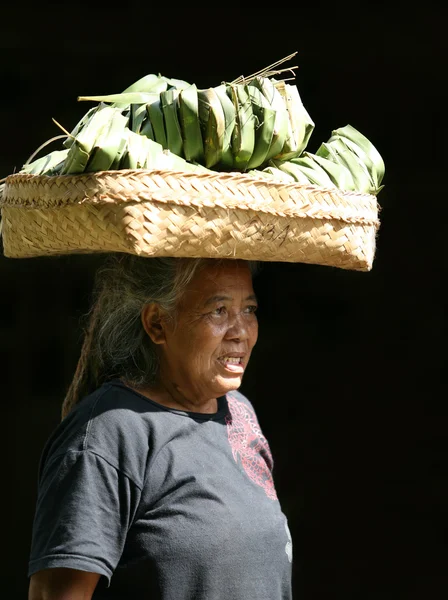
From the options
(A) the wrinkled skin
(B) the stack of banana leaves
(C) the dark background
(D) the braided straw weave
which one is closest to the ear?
(A) the wrinkled skin

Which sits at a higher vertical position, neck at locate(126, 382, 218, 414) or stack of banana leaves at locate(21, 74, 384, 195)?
stack of banana leaves at locate(21, 74, 384, 195)

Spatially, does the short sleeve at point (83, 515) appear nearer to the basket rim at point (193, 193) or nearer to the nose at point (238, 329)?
the nose at point (238, 329)

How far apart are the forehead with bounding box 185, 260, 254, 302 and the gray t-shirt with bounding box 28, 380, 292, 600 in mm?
300

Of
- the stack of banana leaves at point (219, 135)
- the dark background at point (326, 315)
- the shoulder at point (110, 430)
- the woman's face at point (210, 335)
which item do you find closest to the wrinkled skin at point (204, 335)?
the woman's face at point (210, 335)

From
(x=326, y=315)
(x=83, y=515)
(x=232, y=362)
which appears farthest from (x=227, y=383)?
(x=326, y=315)

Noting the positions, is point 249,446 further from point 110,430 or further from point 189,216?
point 189,216

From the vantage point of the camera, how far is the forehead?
2465 mm

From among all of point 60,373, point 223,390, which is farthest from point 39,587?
point 60,373

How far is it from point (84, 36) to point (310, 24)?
39.5 inches

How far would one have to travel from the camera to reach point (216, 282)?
2.48 m

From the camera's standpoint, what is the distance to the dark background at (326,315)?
4.31 metres

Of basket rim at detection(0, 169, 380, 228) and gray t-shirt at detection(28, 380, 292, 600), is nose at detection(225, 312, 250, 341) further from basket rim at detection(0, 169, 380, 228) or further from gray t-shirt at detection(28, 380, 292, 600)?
basket rim at detection(0, 169, 380, 228)

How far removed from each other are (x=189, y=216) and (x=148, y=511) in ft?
2.28

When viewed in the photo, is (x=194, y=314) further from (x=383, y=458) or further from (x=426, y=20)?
(x=383, y=458)
